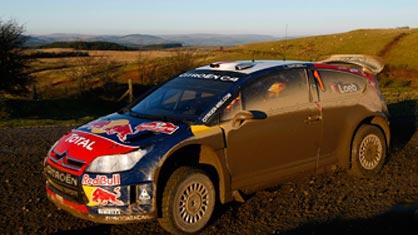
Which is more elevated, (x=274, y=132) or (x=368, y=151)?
(x=274, y=132)

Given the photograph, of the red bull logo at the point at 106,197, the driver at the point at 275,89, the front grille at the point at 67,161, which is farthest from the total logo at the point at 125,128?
the driver at the point at 275,89

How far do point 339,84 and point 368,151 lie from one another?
1130 mm

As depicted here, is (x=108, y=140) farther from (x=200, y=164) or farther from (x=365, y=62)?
(x=365, y=62)

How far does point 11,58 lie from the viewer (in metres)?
28.2

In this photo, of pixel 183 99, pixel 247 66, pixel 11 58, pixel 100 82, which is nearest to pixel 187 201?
pixel 183 99

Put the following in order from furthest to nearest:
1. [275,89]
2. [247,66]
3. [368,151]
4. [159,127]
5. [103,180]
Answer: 1. [368,151]
2. [247,66]
3. [275,89]
4. [159,127]
5. [103,180]

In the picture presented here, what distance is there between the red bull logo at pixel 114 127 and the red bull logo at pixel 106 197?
549mm

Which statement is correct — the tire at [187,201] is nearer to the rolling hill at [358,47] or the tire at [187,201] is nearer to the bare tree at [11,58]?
the bare tree at [11,58]

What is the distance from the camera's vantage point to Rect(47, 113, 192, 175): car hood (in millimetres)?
5070

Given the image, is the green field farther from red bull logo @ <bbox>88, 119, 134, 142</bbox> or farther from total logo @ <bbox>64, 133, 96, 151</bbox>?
total logo @ <bbox>64, 133, 96, 151</bbox>

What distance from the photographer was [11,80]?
93.7ft

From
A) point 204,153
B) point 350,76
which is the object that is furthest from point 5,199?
Answer: point 350,76

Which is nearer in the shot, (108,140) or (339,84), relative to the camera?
(108,140)

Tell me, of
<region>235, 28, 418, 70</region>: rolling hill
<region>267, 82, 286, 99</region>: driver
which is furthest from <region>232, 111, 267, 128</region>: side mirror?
<region>235, 28, 418, 70</region>: rolling hill
